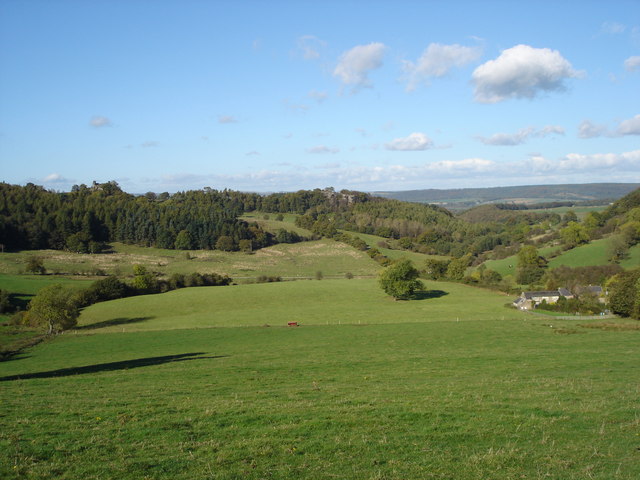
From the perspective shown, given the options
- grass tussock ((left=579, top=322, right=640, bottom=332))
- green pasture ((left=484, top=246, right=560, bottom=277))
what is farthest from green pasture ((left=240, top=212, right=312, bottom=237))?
grass tussock ((left=579, top=322, right=640, bottom=332))

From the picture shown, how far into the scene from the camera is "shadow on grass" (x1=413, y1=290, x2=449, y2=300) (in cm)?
7800

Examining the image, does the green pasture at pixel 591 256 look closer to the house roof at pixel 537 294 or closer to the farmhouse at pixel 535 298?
the farmhouse at pixel 535 298

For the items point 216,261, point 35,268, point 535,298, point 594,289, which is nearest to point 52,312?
point 35,268

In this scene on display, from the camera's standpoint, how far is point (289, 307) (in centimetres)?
6738

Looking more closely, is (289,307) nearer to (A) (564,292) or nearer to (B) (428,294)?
(B) (428,294)

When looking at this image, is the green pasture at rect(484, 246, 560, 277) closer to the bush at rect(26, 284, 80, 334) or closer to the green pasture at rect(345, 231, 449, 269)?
the green pasture at rect(345, 231, 449, 269)

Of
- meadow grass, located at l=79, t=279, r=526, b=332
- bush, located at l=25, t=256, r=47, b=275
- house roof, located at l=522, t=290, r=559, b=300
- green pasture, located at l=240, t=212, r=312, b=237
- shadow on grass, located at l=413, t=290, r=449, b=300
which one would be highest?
green pasture, located at l=240, t=212, r=312, b=237

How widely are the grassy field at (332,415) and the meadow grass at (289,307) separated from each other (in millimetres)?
23414

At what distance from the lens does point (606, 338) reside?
114 ft

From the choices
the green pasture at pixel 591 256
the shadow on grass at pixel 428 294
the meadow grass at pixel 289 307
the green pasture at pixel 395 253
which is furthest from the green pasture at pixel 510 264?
the shadow on grass at pixel 428 294

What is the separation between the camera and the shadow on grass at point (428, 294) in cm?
7800

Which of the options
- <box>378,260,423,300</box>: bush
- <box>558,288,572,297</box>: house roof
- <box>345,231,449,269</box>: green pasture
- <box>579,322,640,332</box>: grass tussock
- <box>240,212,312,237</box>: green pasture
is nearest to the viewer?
<box>579,322,640,332</box>: grass tussock

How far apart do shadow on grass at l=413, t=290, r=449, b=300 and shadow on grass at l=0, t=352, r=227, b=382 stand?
5185cm

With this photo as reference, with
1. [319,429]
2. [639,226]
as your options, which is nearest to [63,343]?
[319,429]
